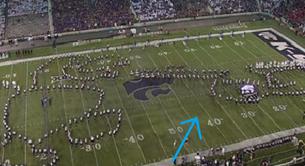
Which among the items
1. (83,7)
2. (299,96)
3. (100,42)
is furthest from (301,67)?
(83,7)

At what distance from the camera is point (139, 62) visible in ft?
180

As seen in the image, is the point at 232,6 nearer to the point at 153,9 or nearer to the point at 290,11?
the point at 290,11

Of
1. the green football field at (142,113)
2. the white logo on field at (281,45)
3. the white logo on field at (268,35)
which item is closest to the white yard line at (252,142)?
the green football field at (142,113)

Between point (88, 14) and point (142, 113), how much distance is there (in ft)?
113

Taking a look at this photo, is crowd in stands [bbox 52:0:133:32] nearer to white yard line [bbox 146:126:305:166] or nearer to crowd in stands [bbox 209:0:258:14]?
crowd in stands [bbox 209:0:258:14]

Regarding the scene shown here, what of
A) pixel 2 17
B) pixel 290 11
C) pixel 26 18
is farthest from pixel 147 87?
pixel 2 17

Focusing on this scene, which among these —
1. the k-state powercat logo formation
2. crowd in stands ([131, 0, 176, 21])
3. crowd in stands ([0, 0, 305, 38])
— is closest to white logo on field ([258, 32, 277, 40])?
crowd in stands ([0, 0, 305, 38])

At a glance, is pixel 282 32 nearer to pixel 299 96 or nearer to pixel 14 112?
pixel 299 96

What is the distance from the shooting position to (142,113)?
4406cm

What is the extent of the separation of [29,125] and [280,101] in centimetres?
2864

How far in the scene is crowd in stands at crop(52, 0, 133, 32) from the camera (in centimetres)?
6931

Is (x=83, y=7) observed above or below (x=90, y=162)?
above

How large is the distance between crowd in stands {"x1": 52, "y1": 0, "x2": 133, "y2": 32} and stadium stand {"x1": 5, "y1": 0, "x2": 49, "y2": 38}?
2123mm
